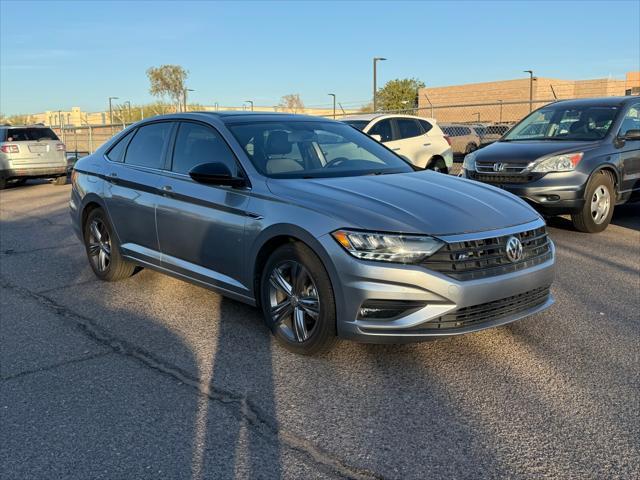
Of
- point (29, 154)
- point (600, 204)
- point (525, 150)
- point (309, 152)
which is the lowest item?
point (600, 204)

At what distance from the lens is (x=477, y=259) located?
12.5 ft

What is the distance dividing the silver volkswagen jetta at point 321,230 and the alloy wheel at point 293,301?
1cm

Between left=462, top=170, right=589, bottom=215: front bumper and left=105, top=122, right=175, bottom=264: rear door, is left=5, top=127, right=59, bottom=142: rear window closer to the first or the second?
left=105, top=122, right=175, bottom=264: rear door

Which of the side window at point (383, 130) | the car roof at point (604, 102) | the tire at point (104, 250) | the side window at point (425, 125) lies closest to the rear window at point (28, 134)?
the side window at point (383, 130)

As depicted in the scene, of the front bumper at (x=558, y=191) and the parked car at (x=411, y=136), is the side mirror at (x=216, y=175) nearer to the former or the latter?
the front bumper at (x=558, y=191)

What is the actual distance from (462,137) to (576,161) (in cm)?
1749

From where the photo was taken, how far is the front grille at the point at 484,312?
12.3 ft

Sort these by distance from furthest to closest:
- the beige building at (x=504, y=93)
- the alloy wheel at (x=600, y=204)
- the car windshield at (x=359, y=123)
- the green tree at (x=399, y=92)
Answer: the green tree at (x=399, y=92), the beige building at (x=504, y=93), the car windshield at (x=359, y=123), the alloy wheel at (x=600, y=204)

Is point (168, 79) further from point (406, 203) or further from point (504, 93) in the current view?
point (406, 203)

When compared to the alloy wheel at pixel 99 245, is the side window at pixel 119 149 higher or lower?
higher

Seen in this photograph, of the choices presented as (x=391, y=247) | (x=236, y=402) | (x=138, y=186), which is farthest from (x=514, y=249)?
(x=138, y=186)

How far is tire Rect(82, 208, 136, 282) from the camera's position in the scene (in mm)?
6090

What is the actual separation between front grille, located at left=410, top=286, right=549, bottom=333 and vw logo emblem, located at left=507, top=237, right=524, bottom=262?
9.4 inches

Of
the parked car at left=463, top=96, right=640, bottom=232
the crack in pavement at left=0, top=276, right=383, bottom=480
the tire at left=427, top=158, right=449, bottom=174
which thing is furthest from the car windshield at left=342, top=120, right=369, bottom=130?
the crack in pavement at left=0, top=276, right=383, bottom=480
